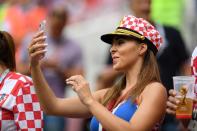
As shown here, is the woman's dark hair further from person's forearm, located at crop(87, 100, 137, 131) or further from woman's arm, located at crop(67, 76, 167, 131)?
person's forearm, located at crop(87, 100, 137, 131)

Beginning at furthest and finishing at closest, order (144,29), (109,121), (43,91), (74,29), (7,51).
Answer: (74,29)
(7,51)
(43,91)
(144,29)
(109,121)

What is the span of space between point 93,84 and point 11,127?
452cm

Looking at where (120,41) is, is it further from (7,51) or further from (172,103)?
(7,51)

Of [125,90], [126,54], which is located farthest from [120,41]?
[125,90]

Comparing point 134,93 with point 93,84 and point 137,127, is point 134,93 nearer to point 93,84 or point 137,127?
point 137,127

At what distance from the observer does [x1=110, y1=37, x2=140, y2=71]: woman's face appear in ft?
21.4

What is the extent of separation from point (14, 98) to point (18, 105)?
0.06 metres

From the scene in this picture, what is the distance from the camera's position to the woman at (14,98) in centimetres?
675

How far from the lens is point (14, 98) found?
6.78 meters

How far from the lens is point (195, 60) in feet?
21.4

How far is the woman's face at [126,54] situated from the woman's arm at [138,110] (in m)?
0.27

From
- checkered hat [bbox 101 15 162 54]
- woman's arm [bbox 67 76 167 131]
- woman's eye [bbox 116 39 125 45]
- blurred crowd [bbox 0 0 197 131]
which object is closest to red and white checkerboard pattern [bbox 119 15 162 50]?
checkered hat [bbox 101 15 162 54]

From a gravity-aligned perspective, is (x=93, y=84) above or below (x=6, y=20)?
below

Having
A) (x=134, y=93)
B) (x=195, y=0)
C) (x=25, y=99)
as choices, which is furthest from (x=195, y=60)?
(x=195, y=0)
